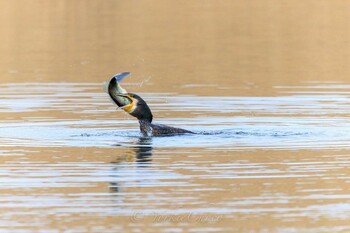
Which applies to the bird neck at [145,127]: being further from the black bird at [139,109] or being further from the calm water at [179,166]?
the calm water at [179,166]

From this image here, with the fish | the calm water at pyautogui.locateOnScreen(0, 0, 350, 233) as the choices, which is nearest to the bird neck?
the calm water at pyautogui.locateOnScreen(0, 0, 350, 233)

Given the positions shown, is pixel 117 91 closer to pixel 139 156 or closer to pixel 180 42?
pixel 139 156

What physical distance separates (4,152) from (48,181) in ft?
8.06

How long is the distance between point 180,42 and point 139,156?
22.9m

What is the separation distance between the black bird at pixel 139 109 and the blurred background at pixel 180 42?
247 inches

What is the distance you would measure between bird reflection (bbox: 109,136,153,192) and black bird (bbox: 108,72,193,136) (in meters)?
0.25

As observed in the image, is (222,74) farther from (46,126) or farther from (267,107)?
(46,126)

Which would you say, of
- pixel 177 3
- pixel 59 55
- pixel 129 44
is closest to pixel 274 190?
pixel 59 55

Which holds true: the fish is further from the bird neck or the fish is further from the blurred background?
the blurred background

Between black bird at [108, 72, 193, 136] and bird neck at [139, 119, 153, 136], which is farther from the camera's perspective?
bird neck at [139, 119, 153, 136]

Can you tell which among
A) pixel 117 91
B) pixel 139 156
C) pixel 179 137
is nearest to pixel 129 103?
pixel 117 91

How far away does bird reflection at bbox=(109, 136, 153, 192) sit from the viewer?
51.1ft

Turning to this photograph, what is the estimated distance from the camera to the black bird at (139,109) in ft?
58.9

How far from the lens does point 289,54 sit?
1388 inches
